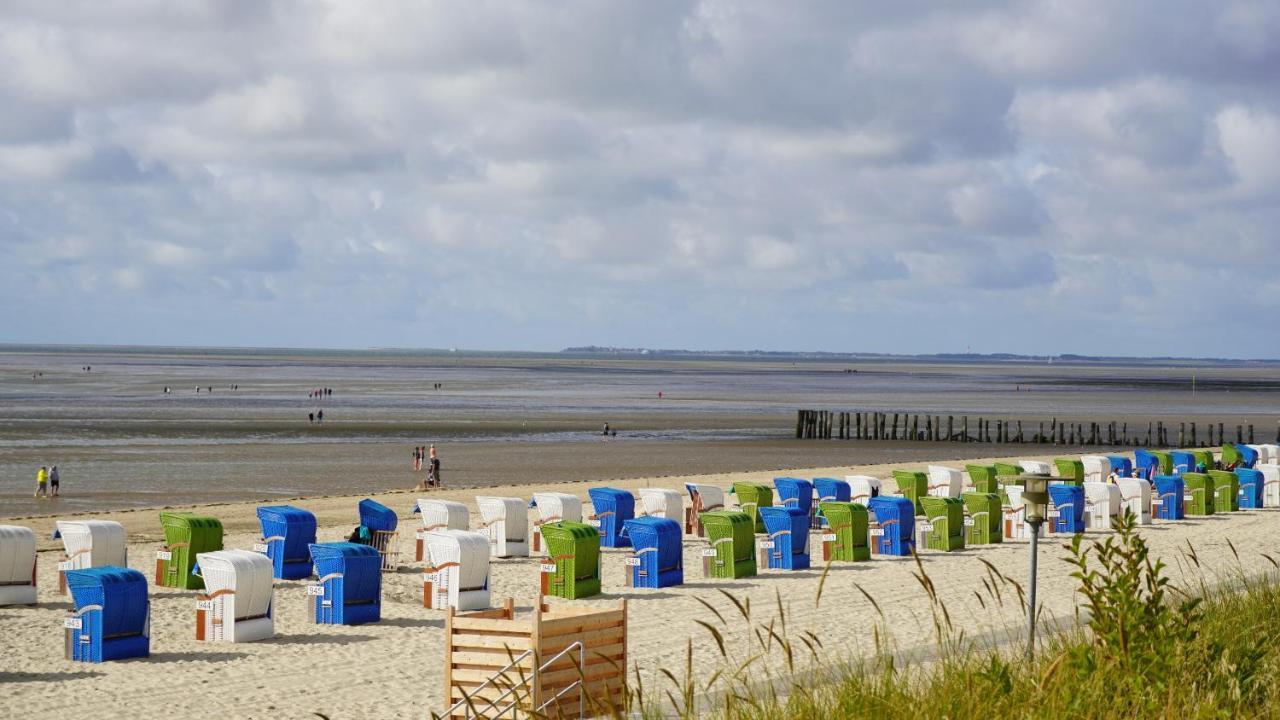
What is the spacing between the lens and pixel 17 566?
20641mm

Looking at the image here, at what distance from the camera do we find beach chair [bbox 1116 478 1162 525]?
32969mm

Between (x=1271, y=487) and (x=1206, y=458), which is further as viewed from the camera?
(x=1206, y=458)

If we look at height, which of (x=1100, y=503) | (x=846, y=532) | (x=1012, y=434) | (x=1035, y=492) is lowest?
(x=846, y=532)

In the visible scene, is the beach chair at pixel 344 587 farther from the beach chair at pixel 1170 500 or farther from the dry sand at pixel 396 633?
the beach chair at pixel 1170 500

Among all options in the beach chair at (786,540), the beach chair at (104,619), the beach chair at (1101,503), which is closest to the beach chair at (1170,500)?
the beach chair at (1101,503)

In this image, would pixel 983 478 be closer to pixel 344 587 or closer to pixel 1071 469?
pixel 1071 469

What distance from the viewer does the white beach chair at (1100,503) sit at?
32.2m

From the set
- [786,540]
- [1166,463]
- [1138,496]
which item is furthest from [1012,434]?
[786,540]

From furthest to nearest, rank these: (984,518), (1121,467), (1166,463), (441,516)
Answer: (1166,463) < (1121,467) < (984,518) < (441,516)

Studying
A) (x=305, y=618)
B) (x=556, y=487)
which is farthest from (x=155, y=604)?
(x=556, y=487)

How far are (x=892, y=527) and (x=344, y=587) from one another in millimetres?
11999

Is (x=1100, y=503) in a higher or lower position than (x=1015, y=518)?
higher

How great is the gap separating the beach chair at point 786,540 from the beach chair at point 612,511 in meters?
3.95

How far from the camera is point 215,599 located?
18.5 m
